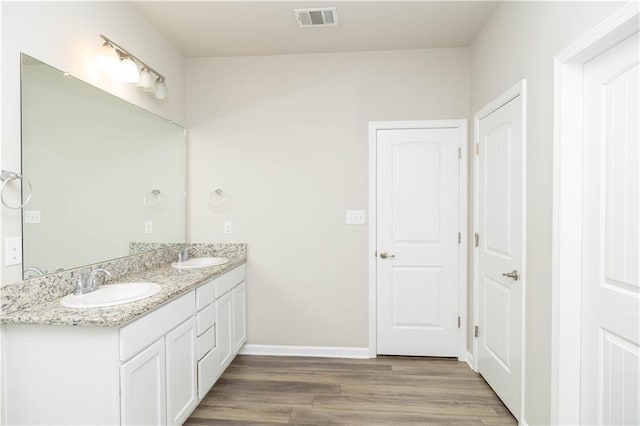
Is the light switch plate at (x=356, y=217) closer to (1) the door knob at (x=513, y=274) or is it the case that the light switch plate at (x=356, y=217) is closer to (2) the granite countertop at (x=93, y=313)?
(1) the door knob at (x=513, y=274)

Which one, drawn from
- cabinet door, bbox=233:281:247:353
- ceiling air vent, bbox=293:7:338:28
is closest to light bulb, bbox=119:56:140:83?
ceiling air vent, bbox=293:7:338:28

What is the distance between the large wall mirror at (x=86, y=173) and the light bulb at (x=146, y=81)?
16cm

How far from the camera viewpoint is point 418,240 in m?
3.08

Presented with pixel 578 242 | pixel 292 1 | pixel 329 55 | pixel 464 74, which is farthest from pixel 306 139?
pixel 578 242

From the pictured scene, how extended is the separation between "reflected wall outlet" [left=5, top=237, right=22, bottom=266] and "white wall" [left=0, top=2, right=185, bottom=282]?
22 mm

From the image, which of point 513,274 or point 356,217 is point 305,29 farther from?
point 513,274

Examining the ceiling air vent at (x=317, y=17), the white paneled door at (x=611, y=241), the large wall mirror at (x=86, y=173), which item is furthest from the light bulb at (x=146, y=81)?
the white paneled door at (x=611, y=241)

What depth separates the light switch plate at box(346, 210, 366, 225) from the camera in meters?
3.12

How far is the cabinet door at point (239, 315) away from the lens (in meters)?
2.89

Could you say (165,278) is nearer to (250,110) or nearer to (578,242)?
→ (250,110)

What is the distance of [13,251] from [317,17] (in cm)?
229

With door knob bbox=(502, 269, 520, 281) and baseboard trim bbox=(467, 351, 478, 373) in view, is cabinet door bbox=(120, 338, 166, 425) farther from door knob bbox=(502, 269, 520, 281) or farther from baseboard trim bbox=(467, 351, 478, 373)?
baseboard trim bbox=(467, 351, 478, 373)

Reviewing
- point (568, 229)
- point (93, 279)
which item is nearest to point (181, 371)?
point (93, 279)

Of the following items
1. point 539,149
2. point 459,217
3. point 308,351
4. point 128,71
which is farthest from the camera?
Answer: point 308,351
